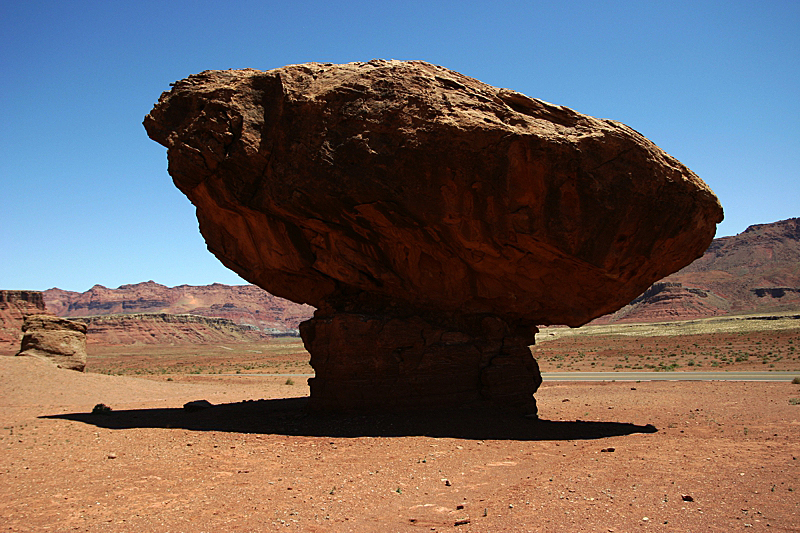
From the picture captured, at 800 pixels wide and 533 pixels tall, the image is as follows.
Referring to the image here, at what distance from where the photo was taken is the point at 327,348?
39.1 feet

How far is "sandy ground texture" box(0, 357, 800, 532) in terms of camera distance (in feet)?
20.5

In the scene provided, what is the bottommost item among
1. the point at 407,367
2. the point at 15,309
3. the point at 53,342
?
the point at 407,367

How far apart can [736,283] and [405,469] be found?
131 meters

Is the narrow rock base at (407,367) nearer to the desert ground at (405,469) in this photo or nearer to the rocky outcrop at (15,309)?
the desert ground at (405,469)

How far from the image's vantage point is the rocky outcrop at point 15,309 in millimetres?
63975

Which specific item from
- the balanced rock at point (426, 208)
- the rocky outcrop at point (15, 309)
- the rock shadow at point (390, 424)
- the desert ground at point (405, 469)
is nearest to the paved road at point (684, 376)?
the desert ground at point (405, 469)

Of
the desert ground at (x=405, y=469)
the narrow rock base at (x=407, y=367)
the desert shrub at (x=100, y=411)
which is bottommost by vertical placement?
the desert ground at (x=405, y=469)

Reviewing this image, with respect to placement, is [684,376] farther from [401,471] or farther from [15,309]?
[15,309]

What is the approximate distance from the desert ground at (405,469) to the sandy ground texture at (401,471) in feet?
0.11

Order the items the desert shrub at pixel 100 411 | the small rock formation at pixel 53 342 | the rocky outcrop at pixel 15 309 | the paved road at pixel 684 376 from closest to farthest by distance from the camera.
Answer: the desert shrub at pixel 100 411 < the paved road at pixel 684 376 < the small rock formation at pixel 53 342 < the rocky outcrop at pixel 15 309

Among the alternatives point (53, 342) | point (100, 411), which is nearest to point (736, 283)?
point (53, 342)

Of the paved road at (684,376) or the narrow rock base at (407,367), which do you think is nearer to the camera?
the narrow rock base at (407,367)

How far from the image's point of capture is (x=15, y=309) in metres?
71.0

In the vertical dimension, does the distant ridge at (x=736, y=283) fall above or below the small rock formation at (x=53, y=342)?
above
